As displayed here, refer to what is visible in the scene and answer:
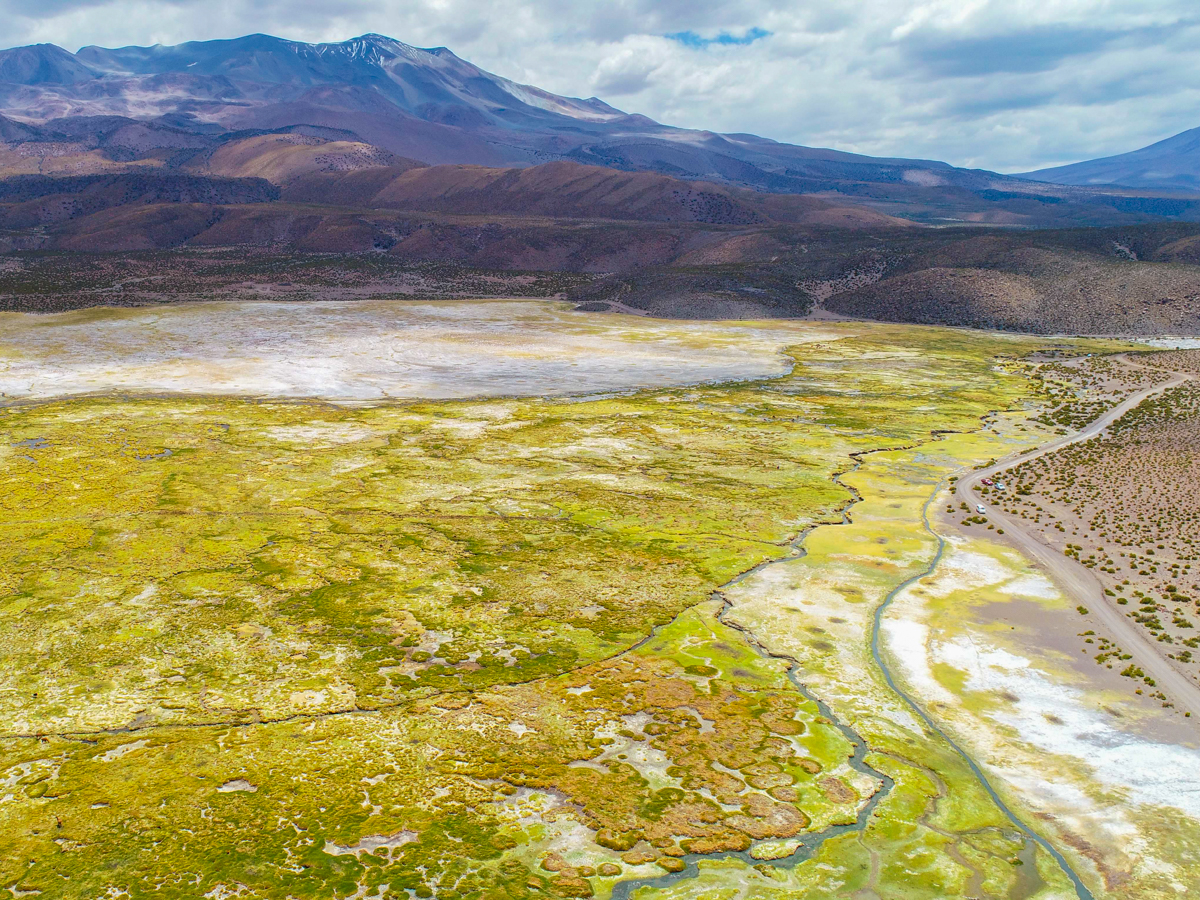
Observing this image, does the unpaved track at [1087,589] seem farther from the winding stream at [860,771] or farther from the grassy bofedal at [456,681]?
the winding stream at [860,771]

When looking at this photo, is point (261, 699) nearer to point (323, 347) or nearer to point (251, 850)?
point (251, 850)

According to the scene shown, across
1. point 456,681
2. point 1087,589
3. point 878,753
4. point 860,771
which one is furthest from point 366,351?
point 860,771

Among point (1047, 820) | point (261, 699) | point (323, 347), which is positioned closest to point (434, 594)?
point (261, 699)

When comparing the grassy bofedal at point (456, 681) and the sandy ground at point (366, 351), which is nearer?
the grassy bofedal at point (456, 681)

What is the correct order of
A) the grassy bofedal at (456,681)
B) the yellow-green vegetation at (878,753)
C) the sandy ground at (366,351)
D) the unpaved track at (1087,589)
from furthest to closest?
1. the sandy ground at (366,351)
2. the unpaved track at (1087,589)
3. the grassy bofedal at (456,681)
4. the yellow-green vegetation at (878,753)

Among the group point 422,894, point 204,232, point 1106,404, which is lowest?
point 422,894

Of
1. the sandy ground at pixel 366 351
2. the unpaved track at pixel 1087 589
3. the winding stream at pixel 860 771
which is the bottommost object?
the winding stream at pixel 860 771

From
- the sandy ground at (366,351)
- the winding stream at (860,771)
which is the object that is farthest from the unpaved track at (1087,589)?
the sandy ground at (366,351)
